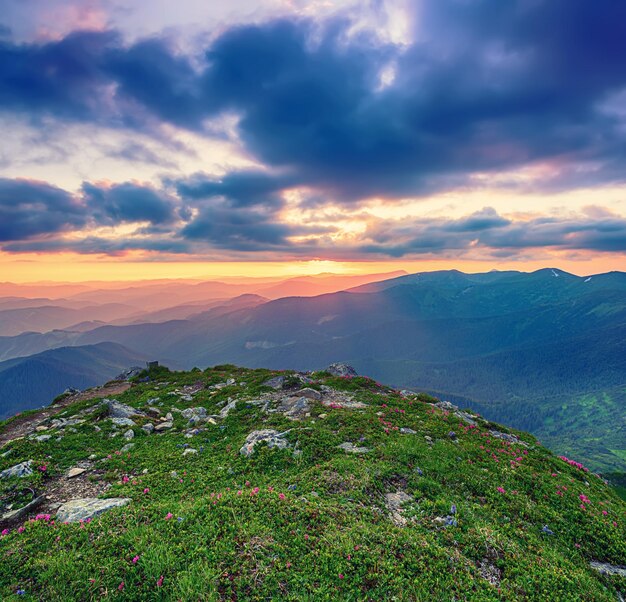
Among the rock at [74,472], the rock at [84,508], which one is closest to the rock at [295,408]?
the rock at [84,508]

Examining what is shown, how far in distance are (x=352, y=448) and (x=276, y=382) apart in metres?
15.5

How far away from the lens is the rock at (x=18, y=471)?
1427cm

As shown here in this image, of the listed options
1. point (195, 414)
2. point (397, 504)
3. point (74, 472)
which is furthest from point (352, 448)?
point (195, 414)

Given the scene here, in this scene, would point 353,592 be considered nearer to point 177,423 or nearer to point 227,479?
point 227,479

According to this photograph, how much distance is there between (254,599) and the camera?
7895 mm

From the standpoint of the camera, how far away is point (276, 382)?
1233 inches

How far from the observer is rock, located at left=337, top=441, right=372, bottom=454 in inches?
644

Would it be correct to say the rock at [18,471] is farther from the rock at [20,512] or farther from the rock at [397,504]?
the rock at [397,504]

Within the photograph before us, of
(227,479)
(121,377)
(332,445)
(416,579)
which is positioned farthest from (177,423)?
(121,377)

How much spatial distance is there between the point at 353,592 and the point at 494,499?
8.28m

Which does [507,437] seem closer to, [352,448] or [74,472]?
[352,448]

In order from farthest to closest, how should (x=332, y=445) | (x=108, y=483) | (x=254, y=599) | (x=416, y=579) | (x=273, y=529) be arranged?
(x=332, y=445) < (x=108, y=483) < (x=273, y=529) < (x=416, y=579) < (x=254, y=599)

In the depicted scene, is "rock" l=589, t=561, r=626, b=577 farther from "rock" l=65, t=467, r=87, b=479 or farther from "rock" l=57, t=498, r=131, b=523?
"rock" l=65, t=467, r=87, b=479

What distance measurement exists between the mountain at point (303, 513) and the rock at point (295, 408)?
0.65 m
